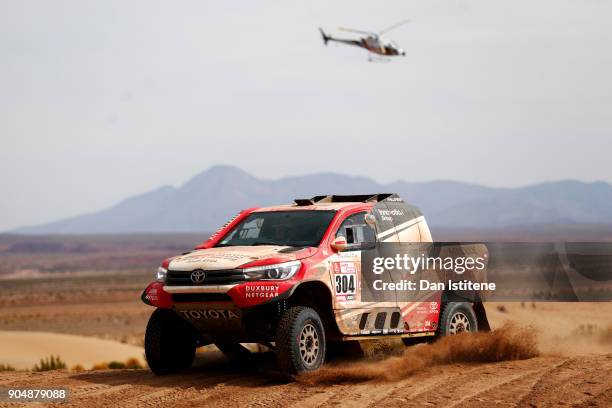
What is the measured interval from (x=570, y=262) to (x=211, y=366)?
542 cm

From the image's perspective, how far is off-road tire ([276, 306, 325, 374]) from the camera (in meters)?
10.3

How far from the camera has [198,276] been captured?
34.9 feet

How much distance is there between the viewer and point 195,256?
1102cm

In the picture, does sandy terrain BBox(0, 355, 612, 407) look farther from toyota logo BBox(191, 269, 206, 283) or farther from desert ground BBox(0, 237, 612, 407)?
toyota logo BBox(191, 269, 206, 283)

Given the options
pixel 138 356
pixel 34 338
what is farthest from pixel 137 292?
pixel 138 356

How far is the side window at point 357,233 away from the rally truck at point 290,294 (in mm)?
14

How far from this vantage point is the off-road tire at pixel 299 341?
404 inches

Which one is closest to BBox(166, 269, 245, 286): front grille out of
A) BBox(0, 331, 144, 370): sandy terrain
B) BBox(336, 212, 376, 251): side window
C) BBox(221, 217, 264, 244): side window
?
BBox(221, 217, 264, 244): side window

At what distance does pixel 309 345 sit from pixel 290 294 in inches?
25.7

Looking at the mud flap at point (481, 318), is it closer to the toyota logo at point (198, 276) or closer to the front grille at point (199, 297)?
the front grille at point (199, 297)

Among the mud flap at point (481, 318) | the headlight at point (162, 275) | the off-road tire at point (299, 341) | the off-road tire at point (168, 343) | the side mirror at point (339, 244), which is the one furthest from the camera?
the mud flap at point (481, 318)

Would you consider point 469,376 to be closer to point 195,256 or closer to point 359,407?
point 359,407

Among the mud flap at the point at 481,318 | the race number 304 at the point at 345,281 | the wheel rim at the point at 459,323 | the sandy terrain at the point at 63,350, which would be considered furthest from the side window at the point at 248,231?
the sandy terrain at the point at 63,350

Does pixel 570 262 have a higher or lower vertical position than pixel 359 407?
higher
